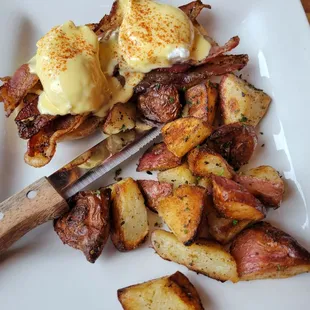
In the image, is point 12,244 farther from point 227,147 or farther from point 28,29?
point 28,29

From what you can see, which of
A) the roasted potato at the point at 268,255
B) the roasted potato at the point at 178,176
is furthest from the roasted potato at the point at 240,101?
the roasted potato at the point at 268,255

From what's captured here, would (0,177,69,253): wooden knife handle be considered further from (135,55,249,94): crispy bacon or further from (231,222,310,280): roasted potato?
(231,222,310,280): roasted potato

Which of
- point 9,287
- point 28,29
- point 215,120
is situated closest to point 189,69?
point 215,120

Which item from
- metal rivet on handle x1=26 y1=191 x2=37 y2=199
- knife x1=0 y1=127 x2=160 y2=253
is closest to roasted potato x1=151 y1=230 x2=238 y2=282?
knife x1=0 y1=127 x2=160 y2=253

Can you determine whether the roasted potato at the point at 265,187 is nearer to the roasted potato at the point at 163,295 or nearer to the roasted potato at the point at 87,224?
the roasted potato at the point at 163,295

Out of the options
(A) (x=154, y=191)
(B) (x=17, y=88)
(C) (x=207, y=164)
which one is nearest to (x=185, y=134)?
(C) (x=207, y=164)
